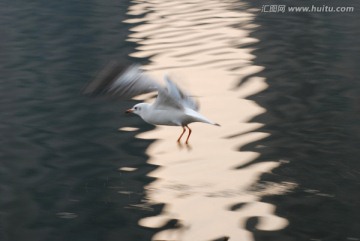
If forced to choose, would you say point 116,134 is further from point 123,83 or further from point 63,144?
point 123,83

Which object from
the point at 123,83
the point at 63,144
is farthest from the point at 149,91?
the point at 63,144

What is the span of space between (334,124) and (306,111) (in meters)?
0.87

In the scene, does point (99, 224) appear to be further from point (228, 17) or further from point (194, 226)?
point (228, 17)

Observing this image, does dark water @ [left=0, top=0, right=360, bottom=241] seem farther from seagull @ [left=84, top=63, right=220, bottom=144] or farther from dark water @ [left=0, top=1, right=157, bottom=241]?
seagull @ [left=84, top=63, right=220, bottom=144]

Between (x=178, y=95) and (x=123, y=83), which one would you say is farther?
(x=178, y=95)

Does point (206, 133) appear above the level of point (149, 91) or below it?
below

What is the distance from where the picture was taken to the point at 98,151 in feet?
39.9

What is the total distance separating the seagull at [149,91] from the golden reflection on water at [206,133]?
63cm

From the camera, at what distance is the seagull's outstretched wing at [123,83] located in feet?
35.7

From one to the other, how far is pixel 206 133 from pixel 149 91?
236cm

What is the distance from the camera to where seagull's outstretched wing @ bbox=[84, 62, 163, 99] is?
10867 mm

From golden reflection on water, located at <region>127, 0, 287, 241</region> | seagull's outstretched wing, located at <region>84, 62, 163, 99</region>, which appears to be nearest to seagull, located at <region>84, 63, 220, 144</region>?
seagull's outstretched wing, located at <region>84, 62, 163, 99</region>

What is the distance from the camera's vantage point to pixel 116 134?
42.5 ft

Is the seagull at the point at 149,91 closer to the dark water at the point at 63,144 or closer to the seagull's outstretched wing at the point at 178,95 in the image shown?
the seagull's outstretched wing at the point at 178,95
